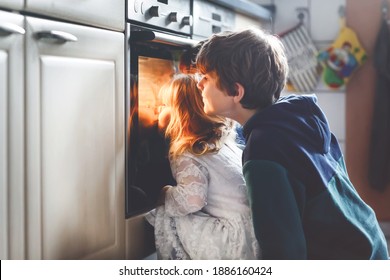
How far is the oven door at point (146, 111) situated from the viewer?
129 centimetres

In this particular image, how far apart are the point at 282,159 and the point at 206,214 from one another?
0.83 feet

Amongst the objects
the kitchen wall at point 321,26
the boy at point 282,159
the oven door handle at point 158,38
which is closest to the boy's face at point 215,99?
the boy at point 282,159

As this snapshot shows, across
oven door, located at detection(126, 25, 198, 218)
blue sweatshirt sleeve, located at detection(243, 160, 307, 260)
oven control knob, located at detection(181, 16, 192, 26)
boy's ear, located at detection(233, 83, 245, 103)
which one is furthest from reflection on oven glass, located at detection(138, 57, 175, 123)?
blue sweatshirt sleeve, located at detection(243, 160, 307, 260)

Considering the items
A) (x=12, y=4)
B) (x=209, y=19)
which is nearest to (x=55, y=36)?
(x=12, y=4)

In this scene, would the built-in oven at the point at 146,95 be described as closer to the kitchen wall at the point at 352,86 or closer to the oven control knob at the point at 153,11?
the oven control knob at the point at 153,11

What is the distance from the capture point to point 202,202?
127 centimetres

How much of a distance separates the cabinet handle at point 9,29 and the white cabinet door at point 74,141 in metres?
0.05

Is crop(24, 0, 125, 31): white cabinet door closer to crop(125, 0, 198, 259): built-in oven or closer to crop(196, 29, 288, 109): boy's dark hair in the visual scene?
crop(125, 0, 198, 259): built-in oven

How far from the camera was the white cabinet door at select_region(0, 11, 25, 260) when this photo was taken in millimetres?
938

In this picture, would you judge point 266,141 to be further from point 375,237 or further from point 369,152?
point 369,152

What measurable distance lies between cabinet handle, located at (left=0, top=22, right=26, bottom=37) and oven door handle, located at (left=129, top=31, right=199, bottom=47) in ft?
1.17

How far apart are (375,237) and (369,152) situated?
1.08 metres

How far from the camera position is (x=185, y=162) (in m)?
1.29
